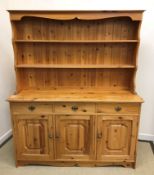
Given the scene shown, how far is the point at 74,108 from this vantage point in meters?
2.12

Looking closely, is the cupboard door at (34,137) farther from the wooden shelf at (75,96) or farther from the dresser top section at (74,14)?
the dresser top section at (74,14)

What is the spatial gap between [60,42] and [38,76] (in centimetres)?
53

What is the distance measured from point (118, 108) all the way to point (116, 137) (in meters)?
0.36

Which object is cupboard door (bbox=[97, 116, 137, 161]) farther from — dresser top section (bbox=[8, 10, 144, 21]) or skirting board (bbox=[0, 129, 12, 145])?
skirting board (bbox=[0, 129, 12, 145])

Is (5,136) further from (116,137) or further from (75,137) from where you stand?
(116,137)

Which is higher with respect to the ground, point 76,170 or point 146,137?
point 146,137

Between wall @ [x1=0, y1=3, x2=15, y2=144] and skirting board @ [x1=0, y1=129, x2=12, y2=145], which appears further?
skirting board @ [x1=0, y1=129, x2=12, y2=145]

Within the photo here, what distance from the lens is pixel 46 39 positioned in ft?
7.84

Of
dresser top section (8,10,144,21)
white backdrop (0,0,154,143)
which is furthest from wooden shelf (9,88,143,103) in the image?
dresser top section (8,10,144,21)

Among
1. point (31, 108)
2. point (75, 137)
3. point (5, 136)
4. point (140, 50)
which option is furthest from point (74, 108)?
A: point (5, 136)

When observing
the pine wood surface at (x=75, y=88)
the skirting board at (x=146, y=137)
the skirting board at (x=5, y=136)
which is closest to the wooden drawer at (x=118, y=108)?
the pine wood surface at (x=75, y=88)

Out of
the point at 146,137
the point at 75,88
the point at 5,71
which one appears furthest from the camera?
the point at 146,137

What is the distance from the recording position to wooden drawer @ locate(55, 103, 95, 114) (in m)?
2.11

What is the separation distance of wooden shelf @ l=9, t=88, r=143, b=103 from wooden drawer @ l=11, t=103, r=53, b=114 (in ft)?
0.21
